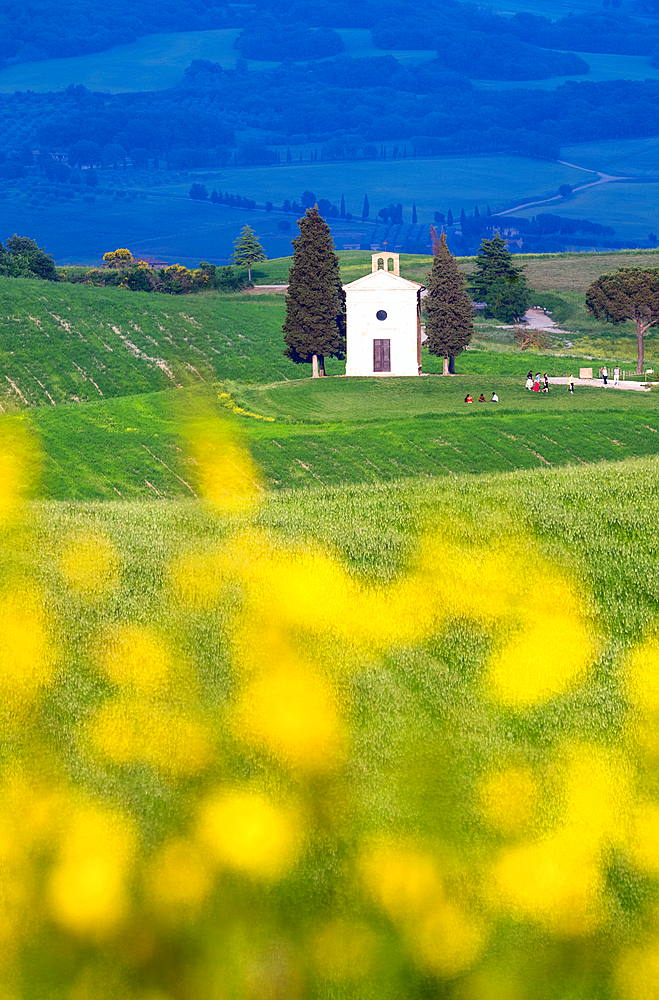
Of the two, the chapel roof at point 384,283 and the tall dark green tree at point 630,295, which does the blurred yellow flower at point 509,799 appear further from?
the tall dark green tree at point 630,295

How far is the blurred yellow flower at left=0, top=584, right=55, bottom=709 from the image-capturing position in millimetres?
19625

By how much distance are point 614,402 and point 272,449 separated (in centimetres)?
2545

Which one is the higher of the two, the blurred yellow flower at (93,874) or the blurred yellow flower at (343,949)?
the blurred yellow flower at (93,874)

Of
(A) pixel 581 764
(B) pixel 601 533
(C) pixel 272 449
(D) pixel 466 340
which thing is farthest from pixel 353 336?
(A) pixel 581 764

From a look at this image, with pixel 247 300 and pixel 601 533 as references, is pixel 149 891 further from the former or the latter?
pixel 247 300

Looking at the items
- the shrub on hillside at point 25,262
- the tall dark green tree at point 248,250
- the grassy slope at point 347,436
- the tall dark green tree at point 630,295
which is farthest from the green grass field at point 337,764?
the tall dark green tree at point 248,250

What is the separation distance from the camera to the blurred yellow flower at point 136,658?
1986 centimetres

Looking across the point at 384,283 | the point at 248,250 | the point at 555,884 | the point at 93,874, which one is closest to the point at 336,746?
the point at 555,884

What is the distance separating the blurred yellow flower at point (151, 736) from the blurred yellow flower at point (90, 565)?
9.88 feet

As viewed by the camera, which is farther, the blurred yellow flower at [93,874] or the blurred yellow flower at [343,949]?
the blurred yellow flower at [93,874]

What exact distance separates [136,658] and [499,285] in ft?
354

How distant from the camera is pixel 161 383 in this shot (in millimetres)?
83375

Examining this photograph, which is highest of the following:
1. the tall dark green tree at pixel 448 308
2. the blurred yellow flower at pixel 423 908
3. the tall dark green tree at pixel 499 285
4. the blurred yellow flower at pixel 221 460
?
the tall dark green tree at pixel 499 285

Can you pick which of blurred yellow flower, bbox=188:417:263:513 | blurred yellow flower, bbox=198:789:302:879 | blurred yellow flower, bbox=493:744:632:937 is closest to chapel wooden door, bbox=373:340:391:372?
blurred yellow flower, bbox=188:417:263:513
